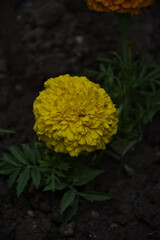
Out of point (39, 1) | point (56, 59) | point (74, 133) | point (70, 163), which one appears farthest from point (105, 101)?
point (39, 1)

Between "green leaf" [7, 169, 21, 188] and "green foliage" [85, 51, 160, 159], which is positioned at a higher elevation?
"green foliage" [85, 51, 160, 159]

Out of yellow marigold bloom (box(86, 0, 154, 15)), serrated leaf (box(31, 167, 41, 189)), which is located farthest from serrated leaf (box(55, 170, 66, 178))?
yellow marigold bloom (box(86, 0, 154, 15))

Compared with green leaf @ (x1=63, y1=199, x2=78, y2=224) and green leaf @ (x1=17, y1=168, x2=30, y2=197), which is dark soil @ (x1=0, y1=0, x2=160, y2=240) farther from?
green leaf @ (x1=17, y1=168, x2=30, y2=197)

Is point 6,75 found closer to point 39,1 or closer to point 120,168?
point 39,1

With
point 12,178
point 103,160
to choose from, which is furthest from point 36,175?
point 103,160

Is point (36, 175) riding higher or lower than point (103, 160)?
higher

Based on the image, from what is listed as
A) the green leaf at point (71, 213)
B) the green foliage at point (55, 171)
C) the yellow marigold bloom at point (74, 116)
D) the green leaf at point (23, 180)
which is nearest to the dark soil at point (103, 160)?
the green leaf at point (71, 213)

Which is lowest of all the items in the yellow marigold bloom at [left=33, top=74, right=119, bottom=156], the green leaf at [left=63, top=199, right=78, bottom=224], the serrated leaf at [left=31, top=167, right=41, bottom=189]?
the green leaf at [left=63, top=199, right=78, bottom=224]

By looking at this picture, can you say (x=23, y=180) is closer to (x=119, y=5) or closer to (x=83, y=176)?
(x=83, y=176)
